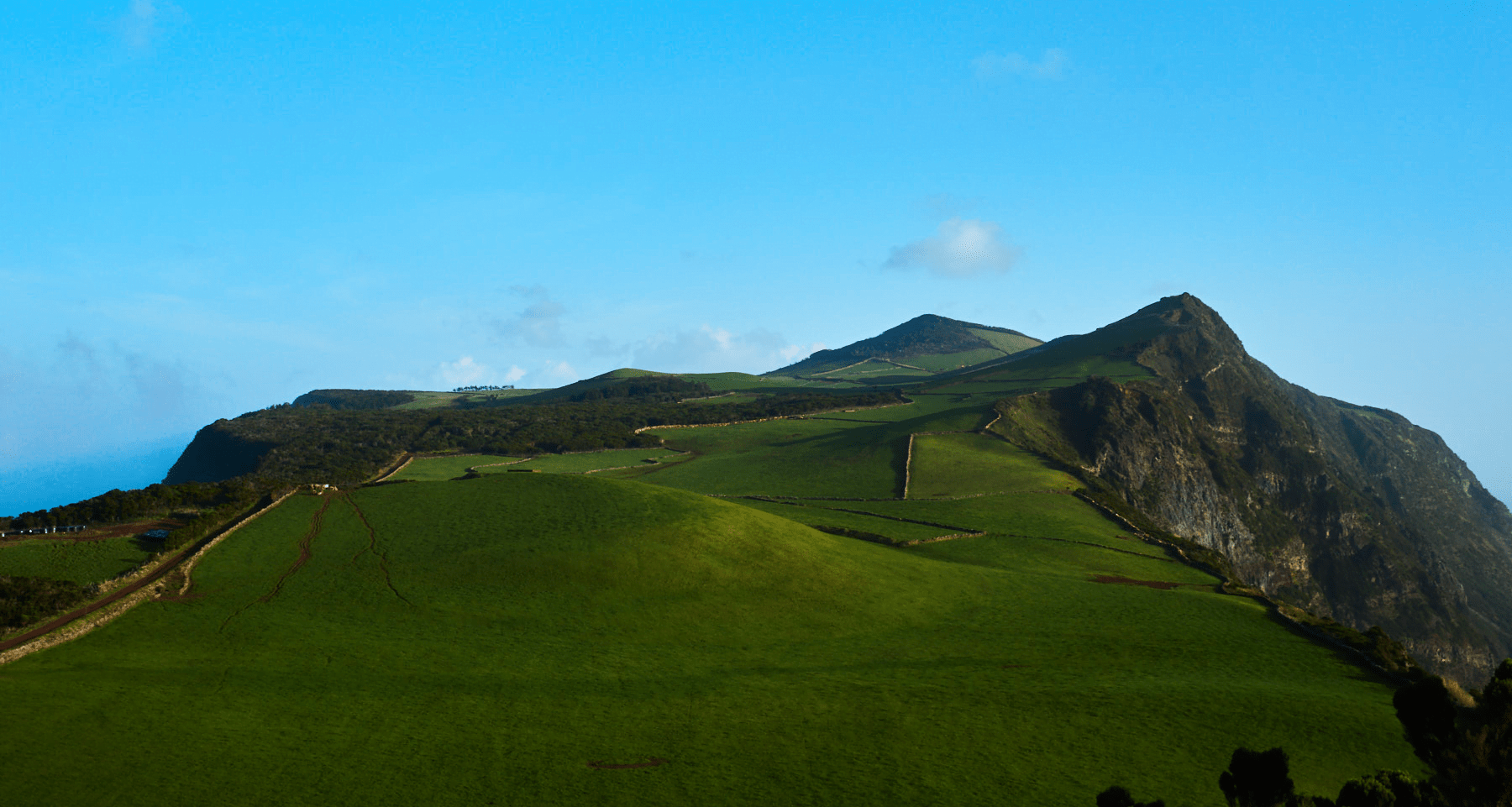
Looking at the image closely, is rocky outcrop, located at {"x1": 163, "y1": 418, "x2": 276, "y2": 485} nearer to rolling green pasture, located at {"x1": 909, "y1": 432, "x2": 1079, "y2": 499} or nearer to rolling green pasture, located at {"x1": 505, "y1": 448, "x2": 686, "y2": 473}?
rolling green pasture, located at {"x1": 505, "y1": 448, "x2": 686, "y2": 473}

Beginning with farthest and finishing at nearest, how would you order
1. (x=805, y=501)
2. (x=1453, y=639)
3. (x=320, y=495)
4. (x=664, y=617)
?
(x=1453, y=639)
(x=805, y=501)
(x=320, y=495)
(x=664, y=617)

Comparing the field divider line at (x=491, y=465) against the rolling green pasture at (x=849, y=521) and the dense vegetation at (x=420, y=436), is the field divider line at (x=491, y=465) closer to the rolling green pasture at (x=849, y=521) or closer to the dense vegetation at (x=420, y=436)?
the dense vegetation at (x=420, y=436)

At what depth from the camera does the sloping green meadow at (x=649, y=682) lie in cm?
3606

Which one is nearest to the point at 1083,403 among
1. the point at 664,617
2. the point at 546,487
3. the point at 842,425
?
the point at 842,425

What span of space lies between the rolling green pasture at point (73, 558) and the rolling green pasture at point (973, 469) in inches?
3141

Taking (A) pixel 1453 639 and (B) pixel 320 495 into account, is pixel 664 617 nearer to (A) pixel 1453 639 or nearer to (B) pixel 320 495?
(B) pixel 320 495

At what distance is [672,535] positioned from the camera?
72.0 meters

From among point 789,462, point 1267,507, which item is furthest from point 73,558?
point 1267,507

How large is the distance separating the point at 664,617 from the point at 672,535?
14133mm

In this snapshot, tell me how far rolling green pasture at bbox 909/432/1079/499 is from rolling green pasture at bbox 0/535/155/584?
7979cm

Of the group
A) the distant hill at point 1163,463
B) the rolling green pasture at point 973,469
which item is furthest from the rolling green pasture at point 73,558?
the rolling green pasture at point 973,469

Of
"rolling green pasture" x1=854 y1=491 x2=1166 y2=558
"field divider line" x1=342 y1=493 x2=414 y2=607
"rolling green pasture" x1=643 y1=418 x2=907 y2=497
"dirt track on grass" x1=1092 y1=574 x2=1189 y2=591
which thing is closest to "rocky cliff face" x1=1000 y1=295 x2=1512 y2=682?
"rolling green pasture" x1=854 y1=491 x2=1166 y2=558

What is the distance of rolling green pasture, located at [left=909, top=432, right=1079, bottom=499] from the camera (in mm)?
114750

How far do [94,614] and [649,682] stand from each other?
109ft
